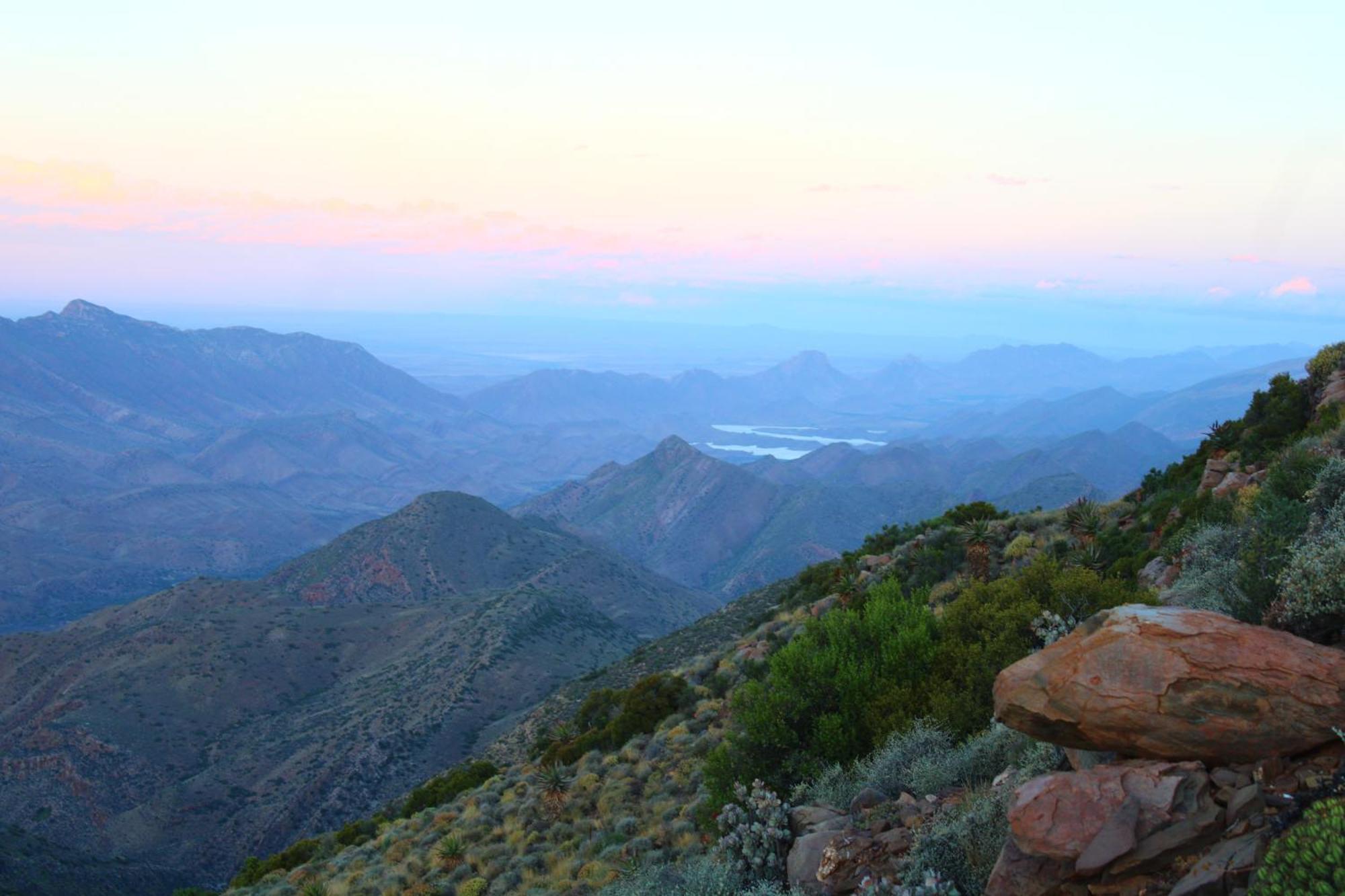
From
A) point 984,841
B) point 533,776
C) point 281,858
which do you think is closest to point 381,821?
point 281,858

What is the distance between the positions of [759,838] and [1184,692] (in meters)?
4.81

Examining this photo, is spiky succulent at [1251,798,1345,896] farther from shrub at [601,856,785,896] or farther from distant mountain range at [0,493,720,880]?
distant mountain range at [0,493,720,880]

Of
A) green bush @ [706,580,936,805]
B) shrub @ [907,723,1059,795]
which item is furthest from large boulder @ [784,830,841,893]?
green bush @ [706,580,936,805]

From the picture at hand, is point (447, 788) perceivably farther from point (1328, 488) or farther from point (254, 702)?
point (254, 702)

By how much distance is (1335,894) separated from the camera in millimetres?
4617

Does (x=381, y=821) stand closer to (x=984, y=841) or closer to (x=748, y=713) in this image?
(x=748, y=713)

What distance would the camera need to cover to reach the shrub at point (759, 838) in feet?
29.1

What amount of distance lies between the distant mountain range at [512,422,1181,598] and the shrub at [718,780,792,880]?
11669 cm

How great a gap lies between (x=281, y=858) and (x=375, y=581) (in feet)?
234

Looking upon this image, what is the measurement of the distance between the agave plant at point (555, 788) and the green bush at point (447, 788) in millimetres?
5484

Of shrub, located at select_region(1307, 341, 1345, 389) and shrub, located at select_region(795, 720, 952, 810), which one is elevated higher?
shrub, located at select_region(1307, 341, 1345, 389)

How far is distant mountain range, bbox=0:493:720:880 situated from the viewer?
148 ft

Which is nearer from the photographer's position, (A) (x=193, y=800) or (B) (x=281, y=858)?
(B) (x=281, y=858)

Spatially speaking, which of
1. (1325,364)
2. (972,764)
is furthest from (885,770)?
(1325,364)
